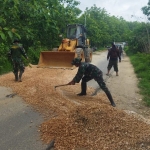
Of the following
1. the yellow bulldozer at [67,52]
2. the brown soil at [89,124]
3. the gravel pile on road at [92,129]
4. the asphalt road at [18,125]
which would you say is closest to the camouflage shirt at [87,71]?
the brown soil at [89,124]

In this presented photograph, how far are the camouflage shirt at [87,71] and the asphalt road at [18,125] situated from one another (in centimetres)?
158

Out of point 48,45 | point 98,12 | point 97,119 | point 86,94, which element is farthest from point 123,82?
point 98,12

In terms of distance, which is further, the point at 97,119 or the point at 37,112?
the point at 37,112

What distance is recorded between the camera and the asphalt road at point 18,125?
4230mm

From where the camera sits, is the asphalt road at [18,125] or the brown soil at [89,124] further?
the asphalt road at [18,125]

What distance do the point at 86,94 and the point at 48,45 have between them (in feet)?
41.7

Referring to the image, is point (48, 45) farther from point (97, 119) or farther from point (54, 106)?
point (97, 119)

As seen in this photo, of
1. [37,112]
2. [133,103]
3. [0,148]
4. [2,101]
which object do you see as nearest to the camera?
[0,148]

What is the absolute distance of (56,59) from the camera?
1304cm

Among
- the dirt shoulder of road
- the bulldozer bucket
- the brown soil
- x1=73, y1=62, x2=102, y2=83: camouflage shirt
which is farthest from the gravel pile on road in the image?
the bulldozer bucket

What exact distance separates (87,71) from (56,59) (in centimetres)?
639

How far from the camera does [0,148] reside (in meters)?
4.08

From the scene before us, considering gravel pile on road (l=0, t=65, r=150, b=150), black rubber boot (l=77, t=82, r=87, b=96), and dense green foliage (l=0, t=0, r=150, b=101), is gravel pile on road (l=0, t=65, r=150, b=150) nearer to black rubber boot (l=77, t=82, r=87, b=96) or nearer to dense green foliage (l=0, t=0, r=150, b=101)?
black rubber boot (l=77, t=82, r=87, b=96)

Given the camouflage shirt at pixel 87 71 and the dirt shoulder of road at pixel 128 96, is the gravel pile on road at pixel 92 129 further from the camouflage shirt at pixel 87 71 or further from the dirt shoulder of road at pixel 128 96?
the dirt shoulder of road at pixel 128 96
